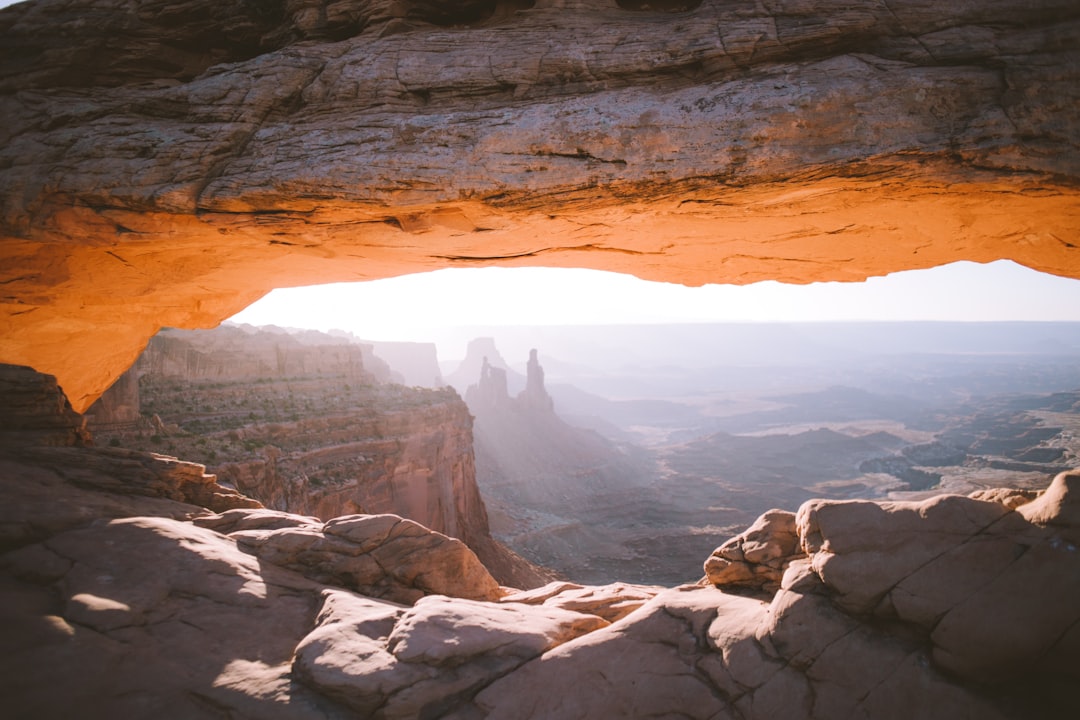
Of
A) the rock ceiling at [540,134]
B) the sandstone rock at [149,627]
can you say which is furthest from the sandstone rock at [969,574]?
the sandstone rock at [149,627]

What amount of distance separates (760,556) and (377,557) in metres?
5.73

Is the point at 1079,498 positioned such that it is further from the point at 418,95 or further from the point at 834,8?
the point at 418,95

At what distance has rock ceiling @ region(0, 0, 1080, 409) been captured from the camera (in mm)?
5582

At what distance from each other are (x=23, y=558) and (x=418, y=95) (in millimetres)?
7637

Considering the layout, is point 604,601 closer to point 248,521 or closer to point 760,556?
point 760,556

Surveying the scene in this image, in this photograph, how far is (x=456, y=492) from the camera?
3145cm

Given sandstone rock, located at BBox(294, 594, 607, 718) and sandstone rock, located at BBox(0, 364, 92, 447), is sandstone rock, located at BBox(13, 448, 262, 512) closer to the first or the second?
sandstone rock, located at BBox(0, 364, 92, 447)

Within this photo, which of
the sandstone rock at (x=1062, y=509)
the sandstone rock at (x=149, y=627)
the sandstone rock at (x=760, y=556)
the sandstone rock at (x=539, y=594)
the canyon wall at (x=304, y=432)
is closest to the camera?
the sandstone rock at (x=149, y=627)

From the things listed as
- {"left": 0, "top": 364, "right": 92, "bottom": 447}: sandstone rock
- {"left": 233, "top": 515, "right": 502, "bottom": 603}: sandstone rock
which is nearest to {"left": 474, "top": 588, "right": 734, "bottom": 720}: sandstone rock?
{"left": 233, "top": 515, "right": 502, "bottom": 603}: sandstone rock

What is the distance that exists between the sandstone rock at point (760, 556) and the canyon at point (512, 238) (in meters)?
0.05

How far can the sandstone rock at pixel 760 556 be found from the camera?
6870 millimetres

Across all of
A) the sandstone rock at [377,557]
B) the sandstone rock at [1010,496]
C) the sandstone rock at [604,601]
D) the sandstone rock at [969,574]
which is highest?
the sandstone rock at [1010,496]

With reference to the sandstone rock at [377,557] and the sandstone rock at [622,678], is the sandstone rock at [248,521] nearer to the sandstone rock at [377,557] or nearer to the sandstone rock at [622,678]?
the sandstone rock at [377,557]

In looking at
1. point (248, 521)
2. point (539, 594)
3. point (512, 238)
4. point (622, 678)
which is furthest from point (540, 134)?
point (248, 521)
